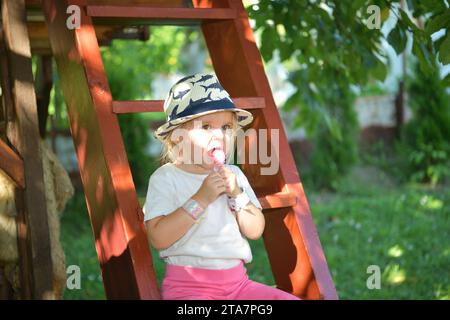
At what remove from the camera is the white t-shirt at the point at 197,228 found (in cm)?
256

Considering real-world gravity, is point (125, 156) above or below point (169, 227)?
above

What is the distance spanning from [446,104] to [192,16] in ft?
23.9

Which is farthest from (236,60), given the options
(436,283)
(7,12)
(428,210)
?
(428,210)

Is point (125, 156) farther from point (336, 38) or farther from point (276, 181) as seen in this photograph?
point (336, 38)

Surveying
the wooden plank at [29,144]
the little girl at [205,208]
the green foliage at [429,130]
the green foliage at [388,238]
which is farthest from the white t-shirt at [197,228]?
the green foliage at [429,130]

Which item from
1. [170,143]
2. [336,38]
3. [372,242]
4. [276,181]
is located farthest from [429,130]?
[170,143]

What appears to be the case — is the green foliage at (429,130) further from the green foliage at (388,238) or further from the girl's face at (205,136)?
the girl's face at (205,136)

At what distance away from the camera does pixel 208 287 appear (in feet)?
8.32

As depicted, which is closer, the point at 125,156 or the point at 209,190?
the point at 209,190

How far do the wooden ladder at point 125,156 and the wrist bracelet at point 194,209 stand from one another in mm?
192

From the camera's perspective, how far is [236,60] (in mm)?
3152

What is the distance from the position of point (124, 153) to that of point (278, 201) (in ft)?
2.07

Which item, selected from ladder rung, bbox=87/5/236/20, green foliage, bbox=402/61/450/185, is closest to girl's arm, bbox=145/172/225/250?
ladder rung, bbox=87/5/236/20

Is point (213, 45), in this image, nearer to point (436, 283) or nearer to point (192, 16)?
point (192, 16)
